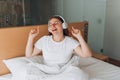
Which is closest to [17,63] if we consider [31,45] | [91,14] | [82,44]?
[31,45]

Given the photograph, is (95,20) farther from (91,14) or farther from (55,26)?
(55,26)

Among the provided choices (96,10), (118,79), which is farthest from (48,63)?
(96,10)

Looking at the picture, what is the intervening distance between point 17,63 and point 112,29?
2.39m

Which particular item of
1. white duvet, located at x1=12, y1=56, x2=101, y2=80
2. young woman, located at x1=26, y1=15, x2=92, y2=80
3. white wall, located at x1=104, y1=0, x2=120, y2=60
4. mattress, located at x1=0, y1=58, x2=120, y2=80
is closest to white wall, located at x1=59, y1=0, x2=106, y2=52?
white wall, located at x1=104, y1=0, x2=120, y2=60

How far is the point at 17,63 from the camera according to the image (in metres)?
1.72

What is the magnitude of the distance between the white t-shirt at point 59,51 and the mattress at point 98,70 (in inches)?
11.8

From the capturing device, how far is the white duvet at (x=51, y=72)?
1.49 metres

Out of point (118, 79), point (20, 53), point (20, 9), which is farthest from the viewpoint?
point (20, 9)

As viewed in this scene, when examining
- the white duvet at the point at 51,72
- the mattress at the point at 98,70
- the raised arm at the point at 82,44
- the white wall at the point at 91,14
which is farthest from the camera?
the white wall at the point at 91,14

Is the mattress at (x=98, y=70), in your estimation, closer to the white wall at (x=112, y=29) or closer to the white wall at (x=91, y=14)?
the white wall at (x=91, y=14)

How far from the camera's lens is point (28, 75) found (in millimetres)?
1518

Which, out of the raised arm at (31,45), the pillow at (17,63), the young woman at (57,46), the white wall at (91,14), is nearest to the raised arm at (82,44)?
the young woman at (57,46)

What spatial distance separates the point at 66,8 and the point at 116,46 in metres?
1.26

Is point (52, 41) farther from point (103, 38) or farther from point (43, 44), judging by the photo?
point (103, 38)
